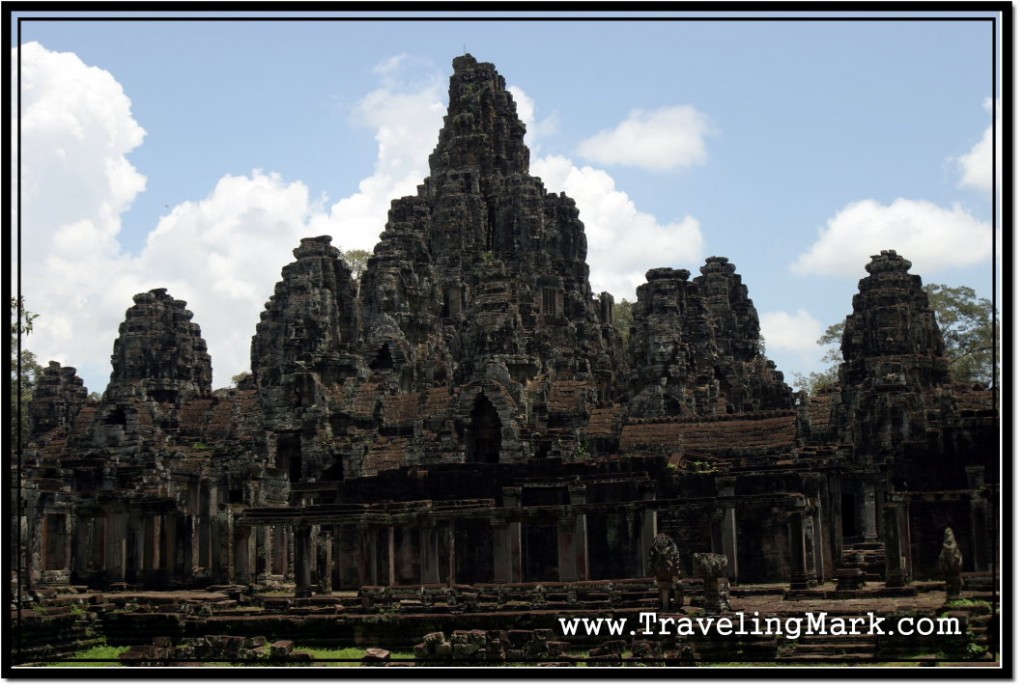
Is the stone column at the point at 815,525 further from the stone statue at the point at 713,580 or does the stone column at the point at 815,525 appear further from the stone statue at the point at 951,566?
the stone statue at the point at 951,566

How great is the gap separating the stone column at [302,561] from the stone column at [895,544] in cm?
1529

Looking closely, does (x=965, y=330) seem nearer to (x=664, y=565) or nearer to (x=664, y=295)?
(x=664, y=295)

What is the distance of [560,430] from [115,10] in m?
33.8

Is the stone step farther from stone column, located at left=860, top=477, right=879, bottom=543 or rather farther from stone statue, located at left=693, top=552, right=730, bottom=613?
stone column, located at left=860, top=477, right=879, bottom=543

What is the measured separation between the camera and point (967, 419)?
45219 mm

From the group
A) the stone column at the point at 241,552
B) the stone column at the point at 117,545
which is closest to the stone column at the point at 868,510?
the stone column at the point at 241,552

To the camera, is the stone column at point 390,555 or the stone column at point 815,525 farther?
the stone column at point 390,555

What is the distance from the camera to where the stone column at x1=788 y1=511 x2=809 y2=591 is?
4109 centimetres

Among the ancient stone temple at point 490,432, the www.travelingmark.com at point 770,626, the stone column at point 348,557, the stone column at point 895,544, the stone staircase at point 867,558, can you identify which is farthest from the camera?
the stone column at point 348,557

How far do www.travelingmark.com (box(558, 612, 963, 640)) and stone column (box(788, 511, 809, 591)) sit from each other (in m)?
9.88

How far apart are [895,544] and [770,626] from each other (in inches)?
423

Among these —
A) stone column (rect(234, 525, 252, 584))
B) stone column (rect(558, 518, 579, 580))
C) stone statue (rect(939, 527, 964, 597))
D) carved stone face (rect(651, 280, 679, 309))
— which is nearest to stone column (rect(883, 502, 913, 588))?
stone statue (rect(939, 527, 964, 597))

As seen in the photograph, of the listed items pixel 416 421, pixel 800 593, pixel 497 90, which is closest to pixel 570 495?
pixel 800 593

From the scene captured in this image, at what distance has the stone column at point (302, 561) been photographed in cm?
4519
